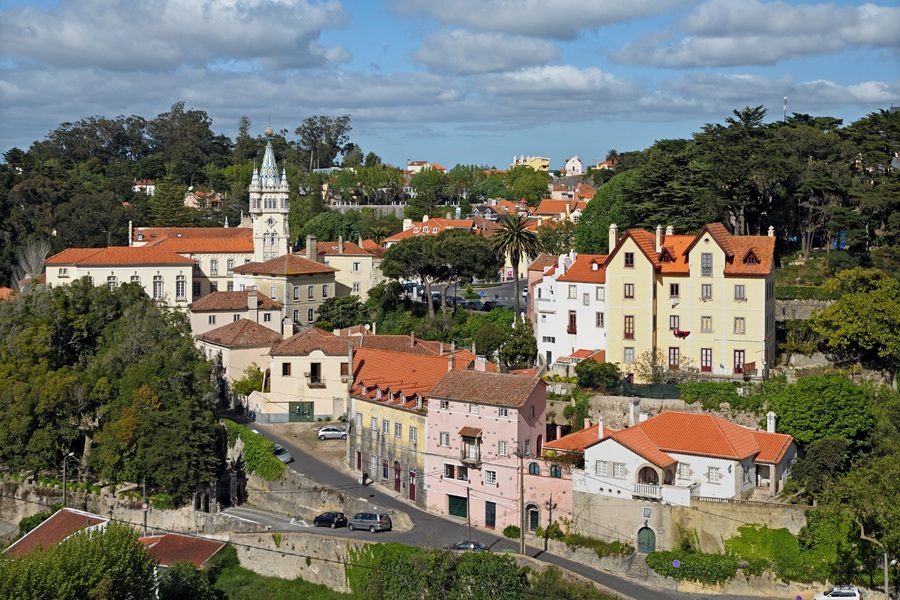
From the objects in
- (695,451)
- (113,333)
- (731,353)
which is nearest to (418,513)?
(695,451)

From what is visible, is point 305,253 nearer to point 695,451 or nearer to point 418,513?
point 418,513

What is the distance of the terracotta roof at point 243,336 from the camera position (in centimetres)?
6062

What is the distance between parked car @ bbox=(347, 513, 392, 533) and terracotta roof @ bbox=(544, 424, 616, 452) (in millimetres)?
6490

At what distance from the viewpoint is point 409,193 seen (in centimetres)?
13912

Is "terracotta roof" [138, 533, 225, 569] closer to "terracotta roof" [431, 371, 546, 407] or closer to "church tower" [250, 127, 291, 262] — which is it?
"terracotta roof" [431, 371, 546, 407]

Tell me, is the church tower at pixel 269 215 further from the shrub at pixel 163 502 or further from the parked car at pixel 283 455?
the shrub at pixel 163 502

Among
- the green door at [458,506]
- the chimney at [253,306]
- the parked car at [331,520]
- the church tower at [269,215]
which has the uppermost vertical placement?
the church tower at [269,215]

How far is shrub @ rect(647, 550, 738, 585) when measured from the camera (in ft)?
128

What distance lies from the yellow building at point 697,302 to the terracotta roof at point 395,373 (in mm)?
7570

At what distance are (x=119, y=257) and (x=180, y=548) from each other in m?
32.5

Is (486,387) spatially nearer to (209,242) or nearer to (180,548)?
(180,548)

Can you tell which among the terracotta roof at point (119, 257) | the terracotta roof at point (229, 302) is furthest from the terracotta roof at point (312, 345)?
the terracotta roof at point (119, 257)

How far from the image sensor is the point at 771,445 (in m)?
42.6

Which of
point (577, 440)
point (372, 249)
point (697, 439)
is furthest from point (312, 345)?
point (372, 249)
